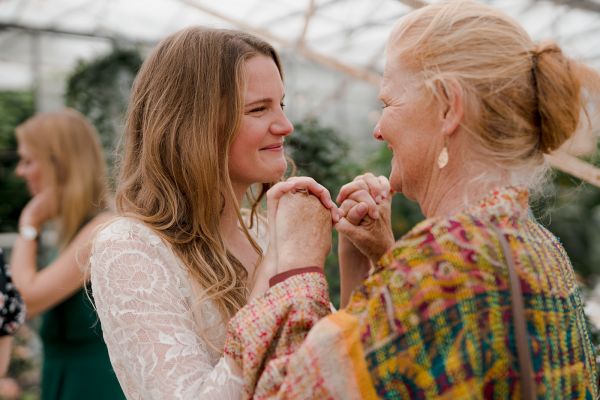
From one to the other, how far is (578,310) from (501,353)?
1.01 ft

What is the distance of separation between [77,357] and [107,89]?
4.52m

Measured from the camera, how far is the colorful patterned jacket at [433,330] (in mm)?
1148

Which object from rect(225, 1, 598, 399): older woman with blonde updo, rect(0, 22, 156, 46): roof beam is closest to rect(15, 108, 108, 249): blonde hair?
rect(225, 1, 598, 399): older woman with blonde updo

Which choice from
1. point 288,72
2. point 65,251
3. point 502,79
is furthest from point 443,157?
point 288,72

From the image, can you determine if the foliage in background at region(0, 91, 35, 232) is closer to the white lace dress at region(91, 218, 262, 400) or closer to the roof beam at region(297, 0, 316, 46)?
the roof beam at region(297, 0, 316, 46)

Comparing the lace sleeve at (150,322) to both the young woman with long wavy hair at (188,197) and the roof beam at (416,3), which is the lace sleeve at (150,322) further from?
the roof beam at (416,3)

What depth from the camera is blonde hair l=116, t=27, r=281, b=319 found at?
5.77 ft

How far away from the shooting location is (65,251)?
311 cm

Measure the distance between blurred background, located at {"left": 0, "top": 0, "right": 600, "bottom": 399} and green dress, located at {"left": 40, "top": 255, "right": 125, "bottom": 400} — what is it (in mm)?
1144

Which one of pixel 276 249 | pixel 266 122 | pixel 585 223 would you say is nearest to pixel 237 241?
pixel 266 122

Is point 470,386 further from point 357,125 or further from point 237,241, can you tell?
point 357,125

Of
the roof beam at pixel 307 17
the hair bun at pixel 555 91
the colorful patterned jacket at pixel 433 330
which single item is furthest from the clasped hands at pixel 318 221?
the roof beam at pixel 307 17

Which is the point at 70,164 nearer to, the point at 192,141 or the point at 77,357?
the point at 77,357

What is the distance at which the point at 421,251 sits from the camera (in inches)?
47.0
